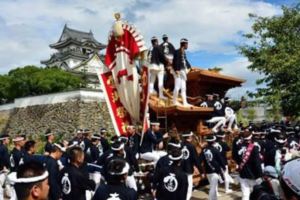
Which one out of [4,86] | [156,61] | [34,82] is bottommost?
[156,61]

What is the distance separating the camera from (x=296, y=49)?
18.7 meters

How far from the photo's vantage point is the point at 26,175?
318 cm

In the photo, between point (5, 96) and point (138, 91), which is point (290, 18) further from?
point (5, 96)

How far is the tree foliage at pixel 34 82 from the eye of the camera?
124 ft

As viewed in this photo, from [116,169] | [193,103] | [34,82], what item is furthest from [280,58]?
[34,82]

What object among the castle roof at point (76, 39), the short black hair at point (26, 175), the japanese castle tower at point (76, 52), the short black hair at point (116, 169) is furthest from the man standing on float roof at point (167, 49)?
the castle roof at point (76, 39)

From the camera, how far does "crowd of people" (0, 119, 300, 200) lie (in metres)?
3.23

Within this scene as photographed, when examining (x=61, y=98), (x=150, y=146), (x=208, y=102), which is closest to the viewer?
(x=150, y=146)

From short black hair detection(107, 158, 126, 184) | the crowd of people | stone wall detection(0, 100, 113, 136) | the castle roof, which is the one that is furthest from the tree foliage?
short black hair detection(107, 158, 126, 184)

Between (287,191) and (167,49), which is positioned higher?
(167,49)

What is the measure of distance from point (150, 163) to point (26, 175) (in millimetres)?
8386

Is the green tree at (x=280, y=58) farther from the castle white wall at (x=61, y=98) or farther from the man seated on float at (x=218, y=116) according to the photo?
the castle white wall at (x=61, y=98)

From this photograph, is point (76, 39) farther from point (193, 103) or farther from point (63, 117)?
point (193, 103)

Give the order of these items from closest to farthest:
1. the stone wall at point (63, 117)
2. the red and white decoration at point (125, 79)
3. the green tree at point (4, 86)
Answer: the red and white decoration at point (125, 79) → the stone wall at point (63, 117) → the green tree at point (4, 86)
